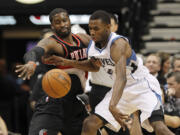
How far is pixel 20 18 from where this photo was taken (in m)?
11.0

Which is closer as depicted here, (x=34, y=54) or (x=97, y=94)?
(x=34, y=54)

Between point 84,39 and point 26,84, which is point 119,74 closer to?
point 84,39

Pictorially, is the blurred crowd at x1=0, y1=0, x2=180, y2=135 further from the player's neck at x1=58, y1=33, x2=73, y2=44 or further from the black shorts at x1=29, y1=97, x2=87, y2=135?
the player's neck at x1=58, y1=33, x2=73, y2=44

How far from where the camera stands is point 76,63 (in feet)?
17.0

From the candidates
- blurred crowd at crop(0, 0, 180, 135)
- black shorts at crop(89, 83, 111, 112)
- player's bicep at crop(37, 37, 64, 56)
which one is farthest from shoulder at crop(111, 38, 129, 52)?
blurred crowd at crop(0, 0, 180, 135)

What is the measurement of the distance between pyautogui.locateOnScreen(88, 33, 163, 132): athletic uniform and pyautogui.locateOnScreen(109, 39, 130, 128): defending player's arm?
20cm

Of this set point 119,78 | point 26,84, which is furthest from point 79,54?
point 26,84

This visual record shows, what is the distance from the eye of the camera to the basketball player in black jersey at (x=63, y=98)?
5.17 m

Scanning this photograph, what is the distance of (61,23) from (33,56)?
59 centimetres

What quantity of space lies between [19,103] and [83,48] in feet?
15.6

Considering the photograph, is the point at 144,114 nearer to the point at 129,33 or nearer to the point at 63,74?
the point at 63,74

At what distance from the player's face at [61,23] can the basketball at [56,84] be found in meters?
0.49

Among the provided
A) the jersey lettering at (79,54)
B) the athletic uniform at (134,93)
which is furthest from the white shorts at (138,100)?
the jersey lettering at (79,54)

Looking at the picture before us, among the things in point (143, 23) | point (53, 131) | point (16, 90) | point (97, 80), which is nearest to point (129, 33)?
point (143, 23)
